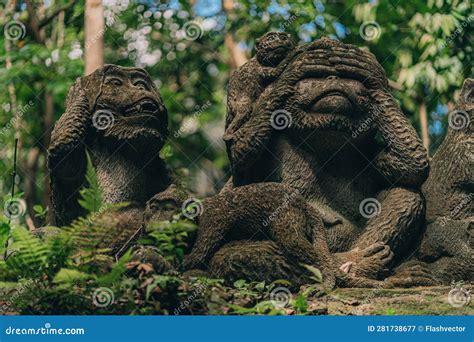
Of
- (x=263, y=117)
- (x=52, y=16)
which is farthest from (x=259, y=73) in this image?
(x=52, y=16)

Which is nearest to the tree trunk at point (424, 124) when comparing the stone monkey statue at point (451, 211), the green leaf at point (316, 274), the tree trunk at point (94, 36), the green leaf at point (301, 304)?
the tree trunk at point (94, 36)

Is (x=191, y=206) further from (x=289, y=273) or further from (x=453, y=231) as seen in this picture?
(x=453, y=231)

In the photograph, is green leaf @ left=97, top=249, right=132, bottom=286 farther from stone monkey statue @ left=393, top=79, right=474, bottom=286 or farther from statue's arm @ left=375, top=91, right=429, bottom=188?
statue's arm @ left=375, top=91, right=429, bottom=188

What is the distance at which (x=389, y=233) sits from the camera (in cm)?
1119

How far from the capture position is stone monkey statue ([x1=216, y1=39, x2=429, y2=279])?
11414 millimetres

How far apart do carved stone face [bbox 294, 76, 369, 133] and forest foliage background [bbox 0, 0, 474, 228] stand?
5.76 meters

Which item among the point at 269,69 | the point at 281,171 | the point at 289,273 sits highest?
the point at 269,69

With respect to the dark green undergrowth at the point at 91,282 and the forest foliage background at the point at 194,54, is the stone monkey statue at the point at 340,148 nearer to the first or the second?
the dark green undergrowth at the point at 91,282

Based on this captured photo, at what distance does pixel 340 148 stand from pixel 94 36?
614 centimetres

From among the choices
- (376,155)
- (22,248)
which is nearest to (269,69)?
(376,155)

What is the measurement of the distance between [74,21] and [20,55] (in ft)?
8.37

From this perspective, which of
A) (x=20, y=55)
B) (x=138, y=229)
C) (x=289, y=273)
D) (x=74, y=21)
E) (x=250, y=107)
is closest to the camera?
(x=289, y=273)

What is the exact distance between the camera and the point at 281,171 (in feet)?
38.5

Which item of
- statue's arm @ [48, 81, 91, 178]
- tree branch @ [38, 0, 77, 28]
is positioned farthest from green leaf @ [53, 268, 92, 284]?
tree branch @ [38, 0, 77, 28]
